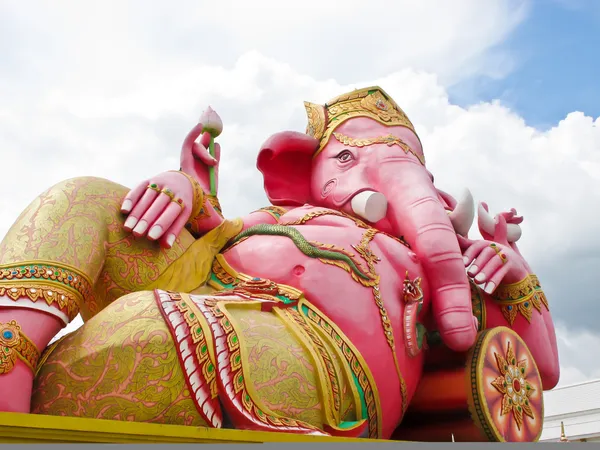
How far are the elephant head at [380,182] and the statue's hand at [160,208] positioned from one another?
1.03 m

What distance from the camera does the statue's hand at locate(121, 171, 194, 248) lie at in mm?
2701

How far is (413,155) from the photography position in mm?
3816

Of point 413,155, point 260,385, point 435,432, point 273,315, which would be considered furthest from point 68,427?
point 413,155

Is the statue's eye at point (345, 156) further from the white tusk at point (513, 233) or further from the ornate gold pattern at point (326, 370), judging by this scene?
the ornate gold pattern at point (326, 370)

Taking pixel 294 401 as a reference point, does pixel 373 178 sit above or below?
above

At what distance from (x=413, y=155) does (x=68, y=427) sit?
8.51 feet

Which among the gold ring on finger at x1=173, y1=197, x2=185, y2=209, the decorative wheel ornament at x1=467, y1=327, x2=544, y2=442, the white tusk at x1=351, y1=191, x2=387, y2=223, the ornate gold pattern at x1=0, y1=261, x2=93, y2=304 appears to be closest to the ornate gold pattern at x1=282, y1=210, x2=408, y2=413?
the white tusk at x1=351, y1=191, x2=387, y2=223

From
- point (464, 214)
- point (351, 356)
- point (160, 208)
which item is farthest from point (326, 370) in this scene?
point (464, 214)

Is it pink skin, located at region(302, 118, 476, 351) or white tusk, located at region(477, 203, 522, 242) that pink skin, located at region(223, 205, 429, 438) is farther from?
white tusk, located at region(477, 203, 522, 242)

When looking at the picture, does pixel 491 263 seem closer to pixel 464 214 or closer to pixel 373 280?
pixel 464 214

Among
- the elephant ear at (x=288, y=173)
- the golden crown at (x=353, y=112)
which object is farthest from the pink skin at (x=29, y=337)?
the golden crown at (x=353, y=112)

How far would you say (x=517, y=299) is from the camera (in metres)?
3.81

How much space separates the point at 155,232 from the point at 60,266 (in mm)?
437

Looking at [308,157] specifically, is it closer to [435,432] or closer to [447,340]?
[447,340]
